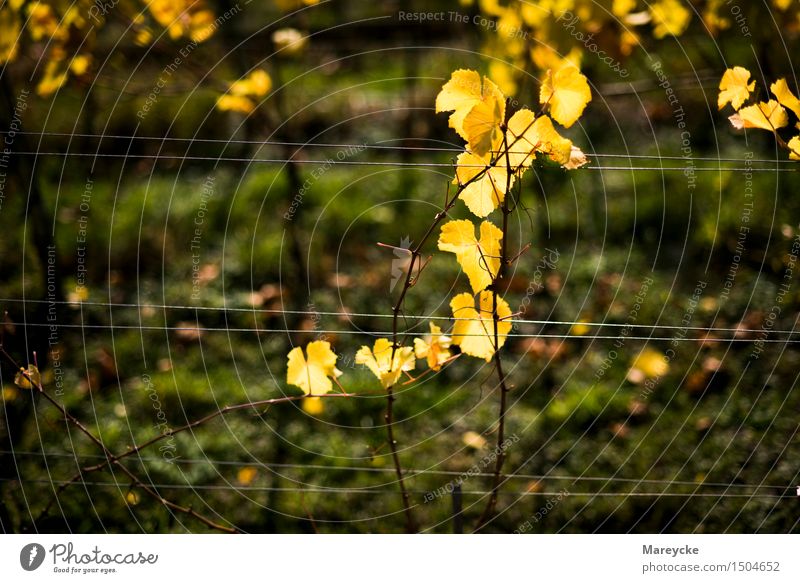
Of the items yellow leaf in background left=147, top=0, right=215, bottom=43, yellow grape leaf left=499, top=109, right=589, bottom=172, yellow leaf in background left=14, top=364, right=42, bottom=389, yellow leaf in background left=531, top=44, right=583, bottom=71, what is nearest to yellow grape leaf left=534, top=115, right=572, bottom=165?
yellow grape leaf left=499, top=109, right=589, bottom=172

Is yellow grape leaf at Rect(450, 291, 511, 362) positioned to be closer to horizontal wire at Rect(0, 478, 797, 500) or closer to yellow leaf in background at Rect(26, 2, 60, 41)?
horizontal wire at Rect(0, 478, 797, 500)

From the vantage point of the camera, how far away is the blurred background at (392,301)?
80.4 inches

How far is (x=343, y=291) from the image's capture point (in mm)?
2734

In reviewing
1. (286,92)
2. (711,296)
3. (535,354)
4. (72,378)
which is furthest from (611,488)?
(286,92)

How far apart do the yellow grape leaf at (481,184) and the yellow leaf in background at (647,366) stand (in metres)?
1.19

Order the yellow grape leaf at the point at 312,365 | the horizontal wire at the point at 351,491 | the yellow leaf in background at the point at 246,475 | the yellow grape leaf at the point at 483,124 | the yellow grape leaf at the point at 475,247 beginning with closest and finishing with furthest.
A: 1. the yellow grape leaf at the point at 483,124
2. the yellow grape leaf at the point at 475,247
3. the yellow grape leaf at the point at 312,365
4. the horizontal wire at the point at 351,491
5. the yellow leaf in background at the point at 246,475

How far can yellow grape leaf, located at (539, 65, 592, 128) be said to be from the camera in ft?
3.91

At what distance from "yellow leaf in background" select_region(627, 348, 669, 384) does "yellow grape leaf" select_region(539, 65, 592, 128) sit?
1336 millimetres

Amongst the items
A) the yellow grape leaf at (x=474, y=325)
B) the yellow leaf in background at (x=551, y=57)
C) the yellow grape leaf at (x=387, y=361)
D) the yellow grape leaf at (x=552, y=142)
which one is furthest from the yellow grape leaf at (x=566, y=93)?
the yellow leaf in background at (x=551, y=57)

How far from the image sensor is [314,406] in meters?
2.22

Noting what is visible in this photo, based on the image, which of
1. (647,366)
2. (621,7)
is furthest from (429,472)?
(621,7)

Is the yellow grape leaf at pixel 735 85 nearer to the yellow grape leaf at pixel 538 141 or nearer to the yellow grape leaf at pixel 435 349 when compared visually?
the yellow grape leaf at pixel 538 141
